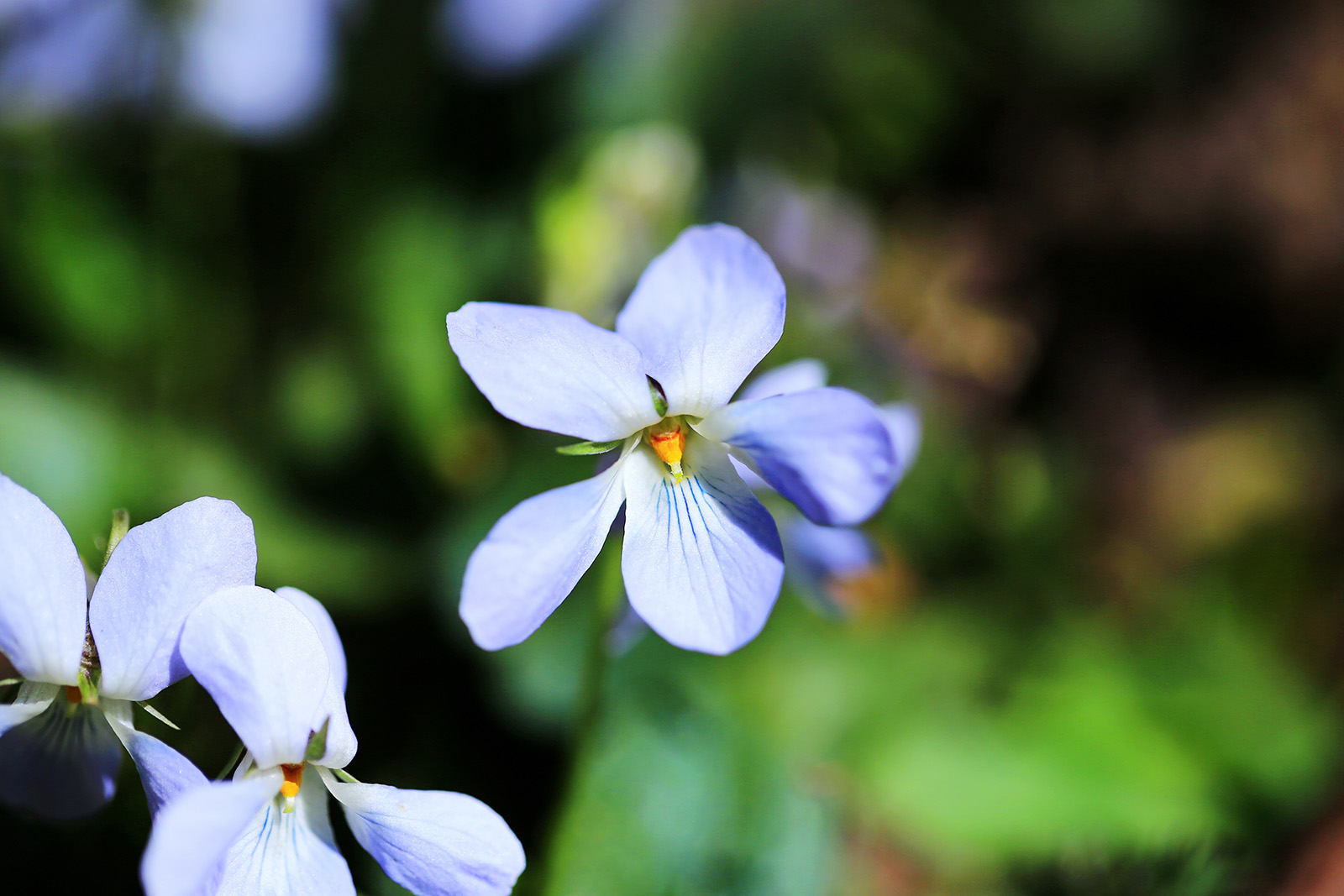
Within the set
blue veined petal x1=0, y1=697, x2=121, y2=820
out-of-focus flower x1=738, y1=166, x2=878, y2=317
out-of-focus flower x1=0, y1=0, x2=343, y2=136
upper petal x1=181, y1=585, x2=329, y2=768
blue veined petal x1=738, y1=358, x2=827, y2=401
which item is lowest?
blue veined petal x1=0, y1=697, x2=121, y2=820

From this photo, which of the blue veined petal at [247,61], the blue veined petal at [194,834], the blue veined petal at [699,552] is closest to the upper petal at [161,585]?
the blue veined petal at [194,834]

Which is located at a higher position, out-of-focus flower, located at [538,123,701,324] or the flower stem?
out-of-focus flower, located at [538,123,701,324]

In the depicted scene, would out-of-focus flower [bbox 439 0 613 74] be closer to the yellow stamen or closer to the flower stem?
the flower stem

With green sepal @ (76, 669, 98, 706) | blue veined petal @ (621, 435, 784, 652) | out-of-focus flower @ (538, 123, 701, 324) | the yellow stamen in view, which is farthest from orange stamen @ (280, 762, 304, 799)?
out-of-focus flower @ (538, 123, 701, 324)

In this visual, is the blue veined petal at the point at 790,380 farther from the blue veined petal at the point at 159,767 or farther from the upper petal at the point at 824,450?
the blue veined petal at the point at 159,767

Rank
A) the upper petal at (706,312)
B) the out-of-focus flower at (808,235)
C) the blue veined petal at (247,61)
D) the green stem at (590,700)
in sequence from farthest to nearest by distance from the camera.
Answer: the out-of-focus flower at (808,235)
the blue veined petal at (247,61)
the green stem at (590,700)
the upper petal at (706,312)

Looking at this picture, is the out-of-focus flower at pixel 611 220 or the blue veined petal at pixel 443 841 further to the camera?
the out-of-focus flower at pixel 611 220
